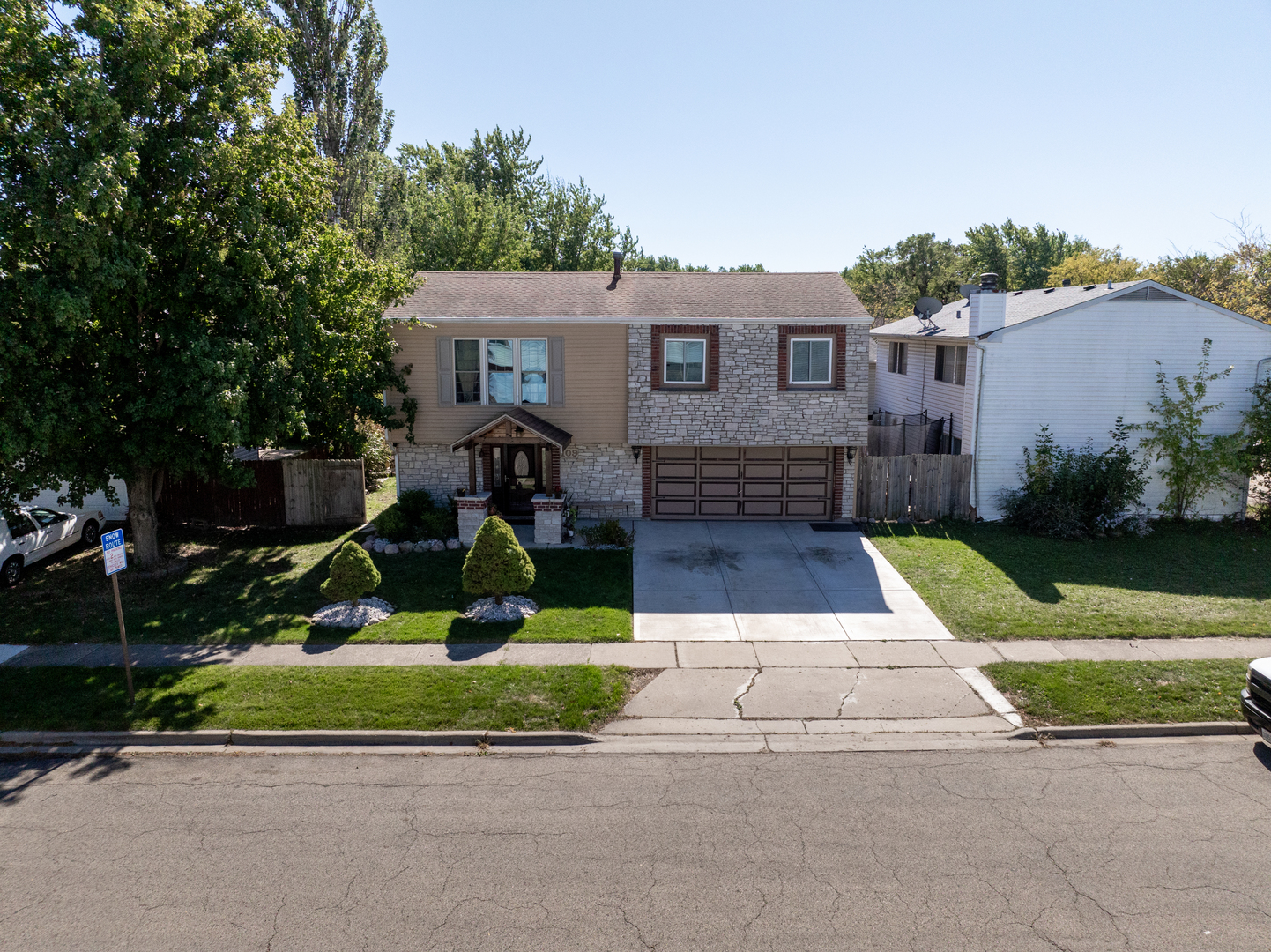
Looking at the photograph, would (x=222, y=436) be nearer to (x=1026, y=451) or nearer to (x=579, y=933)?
(x=579, y=933)

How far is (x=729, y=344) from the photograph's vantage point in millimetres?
20344

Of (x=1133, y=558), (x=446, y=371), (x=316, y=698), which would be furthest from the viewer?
(x=446, y=371)

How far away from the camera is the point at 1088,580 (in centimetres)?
1662

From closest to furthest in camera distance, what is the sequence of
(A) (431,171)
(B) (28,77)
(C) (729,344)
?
(B) (28,77), (C) (729,344), (A) (431,171)

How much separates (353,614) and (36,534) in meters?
8.00

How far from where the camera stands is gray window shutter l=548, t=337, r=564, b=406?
67.1 feet

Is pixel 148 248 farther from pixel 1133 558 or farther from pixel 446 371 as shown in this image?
pixel 1133 558

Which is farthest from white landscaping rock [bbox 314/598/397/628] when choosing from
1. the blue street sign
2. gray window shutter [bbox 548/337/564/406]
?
gray window shutter [bbox 548/337/564/406]

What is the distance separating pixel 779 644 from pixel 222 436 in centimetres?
996

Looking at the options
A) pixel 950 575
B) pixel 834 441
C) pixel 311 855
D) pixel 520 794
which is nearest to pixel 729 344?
pixel 834 441

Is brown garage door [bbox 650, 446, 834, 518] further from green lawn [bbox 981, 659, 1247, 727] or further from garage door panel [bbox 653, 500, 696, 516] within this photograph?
green lawn [bbox 981, 659, 1247, 727]

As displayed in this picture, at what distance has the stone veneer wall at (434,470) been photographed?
69.0ft

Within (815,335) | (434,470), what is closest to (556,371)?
(434,470)

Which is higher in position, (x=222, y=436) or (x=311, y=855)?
(x=222, y=436)
